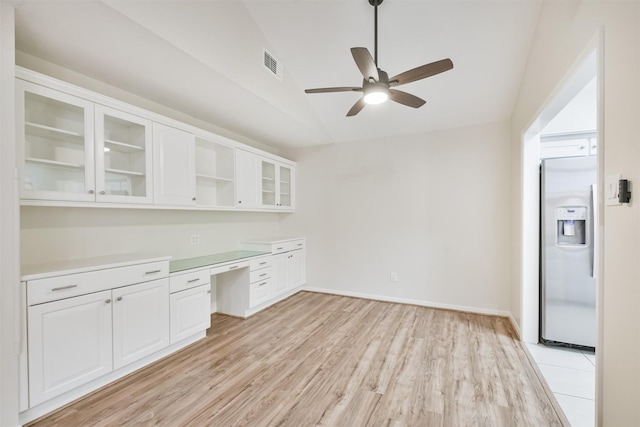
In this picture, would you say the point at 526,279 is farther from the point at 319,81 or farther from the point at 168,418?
the point at 168,418

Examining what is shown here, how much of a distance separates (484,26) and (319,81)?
64.5 inches

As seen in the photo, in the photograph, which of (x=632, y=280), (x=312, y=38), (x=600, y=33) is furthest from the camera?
(x=312, y=38)

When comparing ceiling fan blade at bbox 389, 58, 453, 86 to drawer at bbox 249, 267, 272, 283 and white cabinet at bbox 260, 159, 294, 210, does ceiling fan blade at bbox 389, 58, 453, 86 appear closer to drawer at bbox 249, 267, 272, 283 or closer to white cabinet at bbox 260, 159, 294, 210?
white cabinet at bbox 260, 159, 294, 210

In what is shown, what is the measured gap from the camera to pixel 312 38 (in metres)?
2.69

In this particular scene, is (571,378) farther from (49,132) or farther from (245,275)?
(49,132)

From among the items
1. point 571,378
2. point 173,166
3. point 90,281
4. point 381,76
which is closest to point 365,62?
point 381,76

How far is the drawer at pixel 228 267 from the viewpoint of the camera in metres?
3.00

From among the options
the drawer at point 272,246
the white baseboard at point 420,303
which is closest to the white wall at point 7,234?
the drawer at point 272,246

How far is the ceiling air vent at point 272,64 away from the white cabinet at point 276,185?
1.35 meters

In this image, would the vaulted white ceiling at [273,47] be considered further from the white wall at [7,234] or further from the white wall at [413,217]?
the white wall at [413,217]

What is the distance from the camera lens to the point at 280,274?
13.4ft

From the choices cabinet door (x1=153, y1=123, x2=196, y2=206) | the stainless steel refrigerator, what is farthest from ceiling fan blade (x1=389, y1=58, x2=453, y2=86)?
cabinet door (x1=153, y1=123, x2=196, y2=206)

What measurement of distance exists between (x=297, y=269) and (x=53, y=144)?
10.8 feet

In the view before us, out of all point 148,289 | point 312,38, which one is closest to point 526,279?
point 312,38
